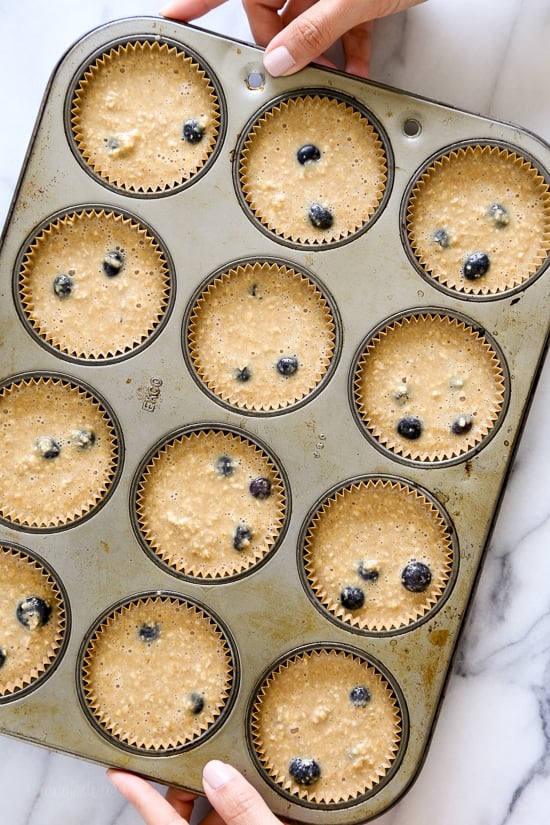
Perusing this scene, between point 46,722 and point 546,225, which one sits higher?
point 546,225

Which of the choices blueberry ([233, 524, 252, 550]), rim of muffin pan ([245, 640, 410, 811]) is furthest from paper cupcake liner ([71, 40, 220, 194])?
rim of muffin pan ([245, 640, 410, 811])

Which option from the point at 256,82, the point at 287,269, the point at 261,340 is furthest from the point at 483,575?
the point at 256,82

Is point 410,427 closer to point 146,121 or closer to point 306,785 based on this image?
point 306,785

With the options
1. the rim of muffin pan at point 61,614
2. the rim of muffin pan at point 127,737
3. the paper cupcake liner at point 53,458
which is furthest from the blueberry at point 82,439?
the rim of muffin pan at point 127,737

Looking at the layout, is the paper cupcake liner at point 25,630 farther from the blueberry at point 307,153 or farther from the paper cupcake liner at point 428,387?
the blueberry at point 307,153

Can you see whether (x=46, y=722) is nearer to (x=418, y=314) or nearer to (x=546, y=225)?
(x=418, y=314)

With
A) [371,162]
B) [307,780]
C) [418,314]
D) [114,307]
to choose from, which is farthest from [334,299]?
[307,780]
